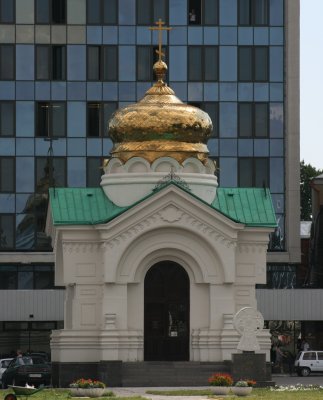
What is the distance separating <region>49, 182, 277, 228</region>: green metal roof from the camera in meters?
65.8

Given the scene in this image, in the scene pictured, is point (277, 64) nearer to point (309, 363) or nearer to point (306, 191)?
point (309, 363)

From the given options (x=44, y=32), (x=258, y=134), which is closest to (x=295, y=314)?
(x=258, y=134)

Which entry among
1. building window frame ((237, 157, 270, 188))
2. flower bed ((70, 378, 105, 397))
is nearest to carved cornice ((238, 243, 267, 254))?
flower bed ((70, 378, 105, 397))

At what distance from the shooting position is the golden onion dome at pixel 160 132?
6725cm

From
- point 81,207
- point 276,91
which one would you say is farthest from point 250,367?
point 276,91

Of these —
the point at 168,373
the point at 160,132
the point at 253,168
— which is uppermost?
the point at 253,168

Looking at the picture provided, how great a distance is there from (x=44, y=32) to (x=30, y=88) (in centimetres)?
298

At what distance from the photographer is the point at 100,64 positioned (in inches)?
3900

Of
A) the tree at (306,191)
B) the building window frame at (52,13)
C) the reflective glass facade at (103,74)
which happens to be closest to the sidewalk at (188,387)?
the reflective glass facade at (103,74)

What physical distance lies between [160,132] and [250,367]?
9.39 m

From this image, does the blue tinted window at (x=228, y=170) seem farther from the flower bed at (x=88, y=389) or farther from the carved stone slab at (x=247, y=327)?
the flower bed at (x=88, y=389)

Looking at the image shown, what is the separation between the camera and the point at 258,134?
99688 millimetres

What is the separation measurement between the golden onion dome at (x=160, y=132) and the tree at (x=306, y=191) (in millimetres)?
74246

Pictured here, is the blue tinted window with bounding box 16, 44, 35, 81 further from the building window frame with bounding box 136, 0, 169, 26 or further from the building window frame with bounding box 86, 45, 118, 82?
the building window frame with bounding box 136, 0, 169, 26
